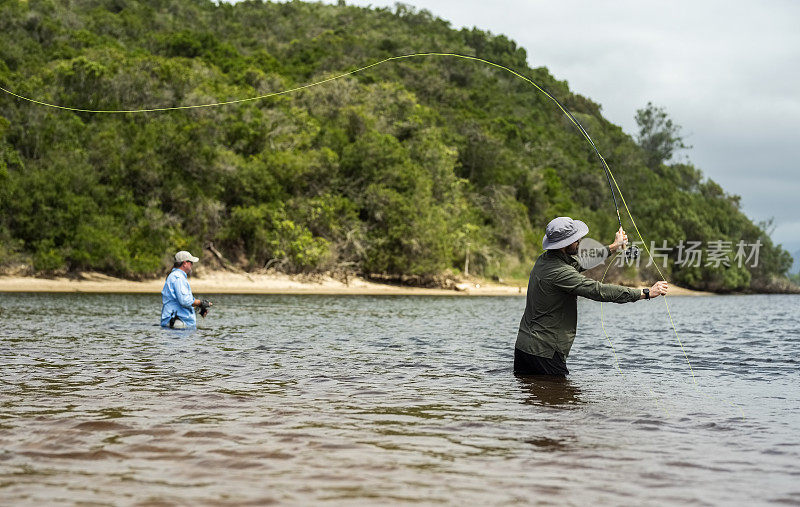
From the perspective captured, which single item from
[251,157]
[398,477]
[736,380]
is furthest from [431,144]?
[398,477]

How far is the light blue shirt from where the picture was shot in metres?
14.9

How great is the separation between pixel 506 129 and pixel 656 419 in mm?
72482

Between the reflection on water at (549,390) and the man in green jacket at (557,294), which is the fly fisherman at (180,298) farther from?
the man in green jacket at (557,294)

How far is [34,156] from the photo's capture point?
44031 mm

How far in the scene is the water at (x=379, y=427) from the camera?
504 cm

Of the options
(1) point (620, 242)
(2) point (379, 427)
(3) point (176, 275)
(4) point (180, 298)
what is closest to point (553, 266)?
(1) point (620, 242)

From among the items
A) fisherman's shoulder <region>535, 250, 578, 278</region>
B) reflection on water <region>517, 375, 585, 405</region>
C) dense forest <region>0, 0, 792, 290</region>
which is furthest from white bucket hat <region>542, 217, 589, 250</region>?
dense forest <region>0, 0, 792, 290</region>

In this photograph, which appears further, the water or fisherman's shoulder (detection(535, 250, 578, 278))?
fisherman's shoulder (detection(535, 250, 578, 278))

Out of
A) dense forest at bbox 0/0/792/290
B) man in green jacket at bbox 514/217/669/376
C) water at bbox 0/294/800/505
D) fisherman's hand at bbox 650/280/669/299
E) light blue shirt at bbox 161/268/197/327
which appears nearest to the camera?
water at bbox 0/294/800/505

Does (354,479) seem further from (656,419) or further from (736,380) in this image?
(736,380)

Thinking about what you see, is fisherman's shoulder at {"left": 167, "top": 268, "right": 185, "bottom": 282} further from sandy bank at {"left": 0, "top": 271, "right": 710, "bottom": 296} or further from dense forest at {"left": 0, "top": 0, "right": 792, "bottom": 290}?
dense forest at {"left": 0, "top": 0, "right": 792, "bottom": 290}

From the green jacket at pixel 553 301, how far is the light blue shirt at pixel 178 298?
7.82 metres

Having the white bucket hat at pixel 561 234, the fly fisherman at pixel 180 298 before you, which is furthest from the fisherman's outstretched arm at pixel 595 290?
the fly fisherman at pixel 180 298

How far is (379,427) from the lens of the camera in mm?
7000
